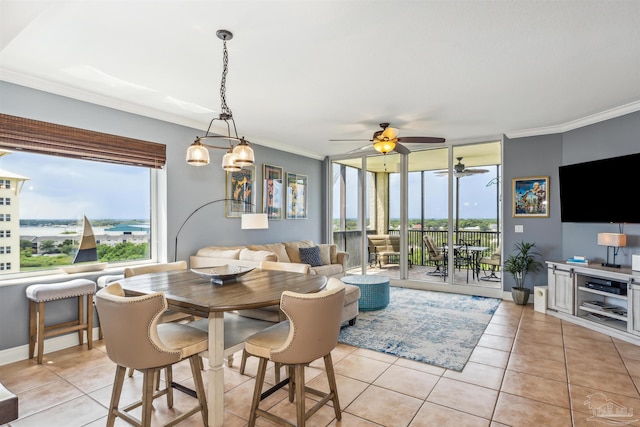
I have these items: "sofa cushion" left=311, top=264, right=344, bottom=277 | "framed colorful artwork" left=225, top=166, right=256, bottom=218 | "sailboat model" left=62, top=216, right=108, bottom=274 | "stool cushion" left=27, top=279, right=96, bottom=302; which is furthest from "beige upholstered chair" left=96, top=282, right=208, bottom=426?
"sofa cushion" left=311, top=264, right=344, bottom=277

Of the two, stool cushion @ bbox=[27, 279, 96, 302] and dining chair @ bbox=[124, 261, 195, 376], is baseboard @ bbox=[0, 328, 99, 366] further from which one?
dining chair @ bbox=[124, 261, 195, 376]

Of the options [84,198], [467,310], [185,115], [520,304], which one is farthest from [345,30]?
[520,304]

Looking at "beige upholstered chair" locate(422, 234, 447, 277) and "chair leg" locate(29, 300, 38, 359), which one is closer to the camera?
"chair leg" locate(29, 300, 38, 359)

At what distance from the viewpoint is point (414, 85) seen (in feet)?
11.0

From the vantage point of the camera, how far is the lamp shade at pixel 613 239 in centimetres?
391

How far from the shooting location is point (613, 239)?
3.96 meters

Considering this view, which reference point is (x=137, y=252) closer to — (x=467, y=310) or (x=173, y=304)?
(x=173, y=304)

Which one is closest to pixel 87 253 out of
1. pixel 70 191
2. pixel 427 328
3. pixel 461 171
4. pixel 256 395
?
pixel 70 191

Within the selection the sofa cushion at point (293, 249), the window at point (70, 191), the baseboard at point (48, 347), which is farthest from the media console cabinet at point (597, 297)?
the baseboard at point (48, 347)

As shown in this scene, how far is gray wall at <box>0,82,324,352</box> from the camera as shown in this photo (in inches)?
123

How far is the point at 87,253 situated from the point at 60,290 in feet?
2.41

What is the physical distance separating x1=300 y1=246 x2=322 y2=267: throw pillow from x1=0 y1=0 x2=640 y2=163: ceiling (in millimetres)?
2284

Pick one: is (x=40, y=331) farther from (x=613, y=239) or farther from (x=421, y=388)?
(x=613, y=239)

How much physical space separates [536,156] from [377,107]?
9.46 ft
